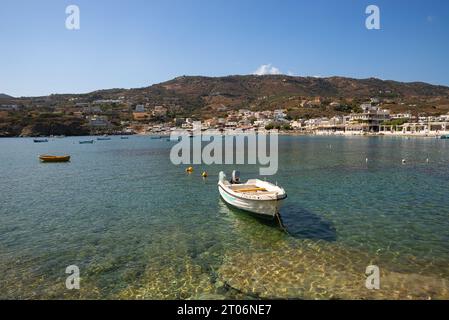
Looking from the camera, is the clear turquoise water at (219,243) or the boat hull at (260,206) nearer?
the clear turquoise water at (219,243)

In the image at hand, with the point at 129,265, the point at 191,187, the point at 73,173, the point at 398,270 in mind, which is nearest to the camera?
the point at 398,270

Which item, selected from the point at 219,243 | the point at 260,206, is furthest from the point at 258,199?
the point at 219,243

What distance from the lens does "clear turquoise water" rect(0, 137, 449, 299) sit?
35.2ft

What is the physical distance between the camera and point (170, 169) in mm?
41406

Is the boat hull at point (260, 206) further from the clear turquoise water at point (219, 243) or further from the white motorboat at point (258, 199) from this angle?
the clear turquoise water at point (219, 243)

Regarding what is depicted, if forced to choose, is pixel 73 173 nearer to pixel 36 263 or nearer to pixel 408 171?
pixel 36 263

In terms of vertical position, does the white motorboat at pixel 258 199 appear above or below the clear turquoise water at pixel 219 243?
above

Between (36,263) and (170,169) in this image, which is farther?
(170,169)

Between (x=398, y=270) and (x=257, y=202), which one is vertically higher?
(x=257, y=202)

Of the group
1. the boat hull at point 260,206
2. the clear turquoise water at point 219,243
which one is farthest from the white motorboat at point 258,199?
the clear turquoise water at point 219,243

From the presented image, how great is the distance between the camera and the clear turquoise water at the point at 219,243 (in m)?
10.7

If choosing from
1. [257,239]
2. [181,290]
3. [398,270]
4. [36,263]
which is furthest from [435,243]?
[36,263]

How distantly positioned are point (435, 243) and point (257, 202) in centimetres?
813

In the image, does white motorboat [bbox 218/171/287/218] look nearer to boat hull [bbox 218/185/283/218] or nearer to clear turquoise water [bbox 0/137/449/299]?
boat hull [bbox 218/185/283/218]
